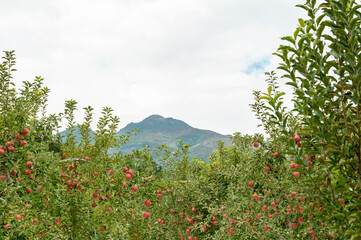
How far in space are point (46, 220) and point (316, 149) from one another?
11.7 feet

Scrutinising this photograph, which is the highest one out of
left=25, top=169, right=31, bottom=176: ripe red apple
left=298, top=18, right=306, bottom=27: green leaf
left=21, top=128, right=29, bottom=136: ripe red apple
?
left=298, top=18, right=306, bottom=27: green leaf

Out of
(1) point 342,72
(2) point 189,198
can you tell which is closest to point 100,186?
(2) point 189,198

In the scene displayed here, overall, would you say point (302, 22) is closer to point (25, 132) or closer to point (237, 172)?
point (237, 172)

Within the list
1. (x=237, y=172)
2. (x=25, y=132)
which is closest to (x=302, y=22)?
(x=237, y=172)

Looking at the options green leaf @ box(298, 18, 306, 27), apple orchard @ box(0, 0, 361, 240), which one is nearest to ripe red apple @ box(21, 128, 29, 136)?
apple orchard @ box(0, 0, 361, 240)

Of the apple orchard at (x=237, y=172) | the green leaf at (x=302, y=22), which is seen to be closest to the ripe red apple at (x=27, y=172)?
the apple orchard at (x=237, y=172)

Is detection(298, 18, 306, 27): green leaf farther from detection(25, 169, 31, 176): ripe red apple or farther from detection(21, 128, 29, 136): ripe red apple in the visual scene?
detection(25, 169, 31, 176): ripe red apple

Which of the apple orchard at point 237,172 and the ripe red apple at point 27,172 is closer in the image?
the apple orchard at point 237,172

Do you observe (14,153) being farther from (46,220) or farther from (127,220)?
(127,220)

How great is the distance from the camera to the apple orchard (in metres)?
2.14

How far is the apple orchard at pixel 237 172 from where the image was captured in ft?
7.04

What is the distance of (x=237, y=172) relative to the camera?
5109mm

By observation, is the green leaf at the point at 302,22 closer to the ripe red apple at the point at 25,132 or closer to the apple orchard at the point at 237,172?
the apple orchard at the point at 237,172

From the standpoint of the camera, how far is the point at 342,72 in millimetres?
2193
